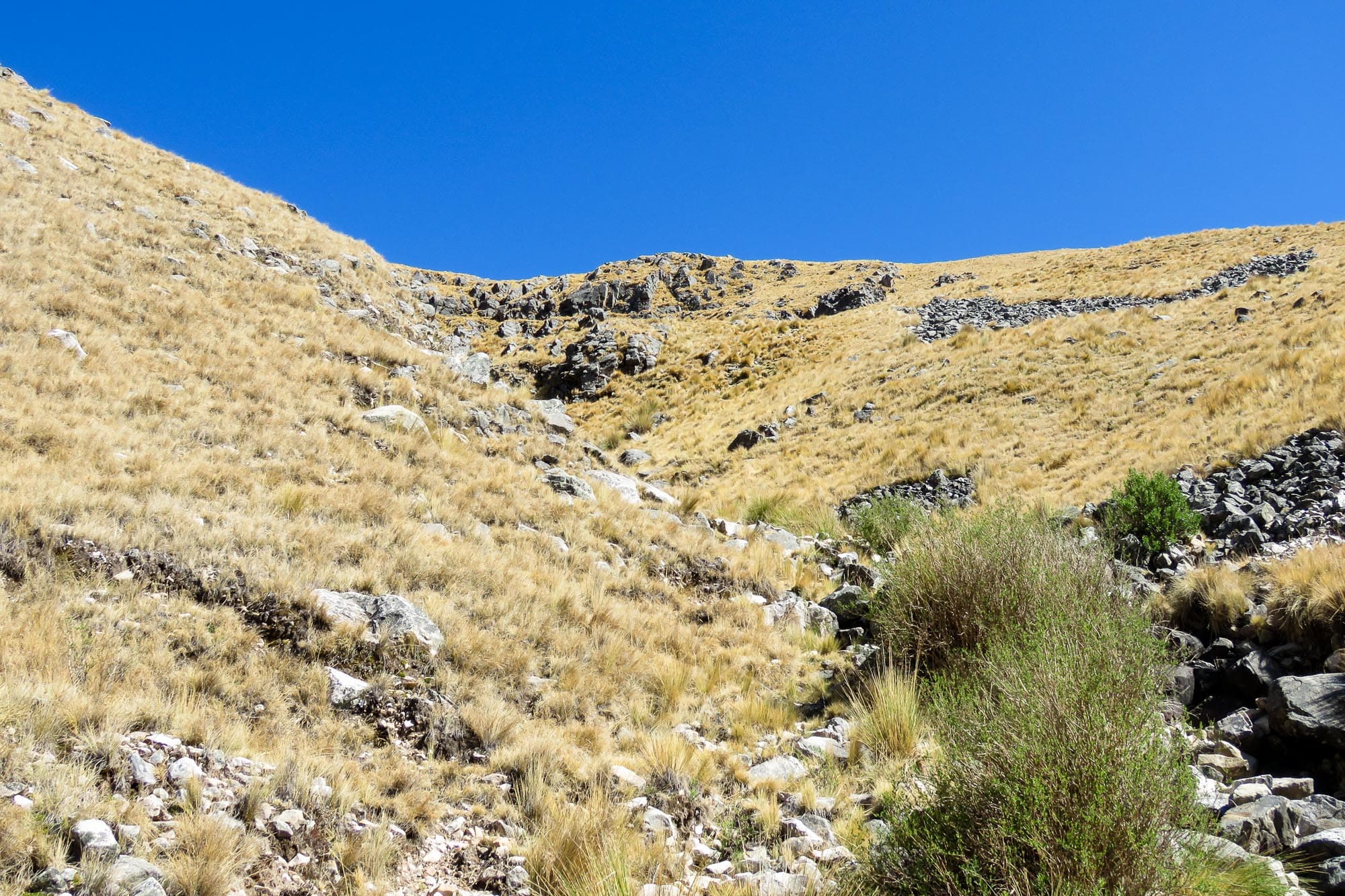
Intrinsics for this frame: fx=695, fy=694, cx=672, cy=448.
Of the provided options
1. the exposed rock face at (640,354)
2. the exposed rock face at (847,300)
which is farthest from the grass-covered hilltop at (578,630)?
the exposed rock face at (847,300)

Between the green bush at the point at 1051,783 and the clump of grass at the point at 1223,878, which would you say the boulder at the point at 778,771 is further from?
the clump of grass at the point at 1223,878

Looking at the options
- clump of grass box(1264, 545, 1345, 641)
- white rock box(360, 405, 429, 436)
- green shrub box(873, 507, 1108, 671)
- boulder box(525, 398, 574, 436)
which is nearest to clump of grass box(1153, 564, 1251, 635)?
clump of grass box(1264, 545, 1345, 641)

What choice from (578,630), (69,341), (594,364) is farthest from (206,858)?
(594,364)

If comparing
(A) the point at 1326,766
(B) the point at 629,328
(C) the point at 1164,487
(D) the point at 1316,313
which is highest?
(B) the point at 629,328

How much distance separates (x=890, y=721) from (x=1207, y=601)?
3.89 metres

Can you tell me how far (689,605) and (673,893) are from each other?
4.75 meters

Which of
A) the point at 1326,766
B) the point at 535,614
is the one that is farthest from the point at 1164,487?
Result: the point at 535,614

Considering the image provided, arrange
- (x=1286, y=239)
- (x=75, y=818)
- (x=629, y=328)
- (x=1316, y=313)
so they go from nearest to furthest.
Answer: (x=75, y=818)
(x=1316, y=313)
(x=1286, y=239)
(x=629, y=328)

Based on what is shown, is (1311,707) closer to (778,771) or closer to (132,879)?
(778,771)

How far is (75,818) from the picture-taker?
3.08 m

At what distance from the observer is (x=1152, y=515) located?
889 centimetres

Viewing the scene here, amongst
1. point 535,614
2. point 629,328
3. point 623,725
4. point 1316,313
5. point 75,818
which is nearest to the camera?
point 75,818

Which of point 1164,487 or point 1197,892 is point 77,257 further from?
point 1164,487

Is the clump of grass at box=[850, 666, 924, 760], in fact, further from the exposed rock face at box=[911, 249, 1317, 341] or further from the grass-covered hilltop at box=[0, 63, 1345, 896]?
the exposed rock face at box=[911, 249, 1317, 341]
